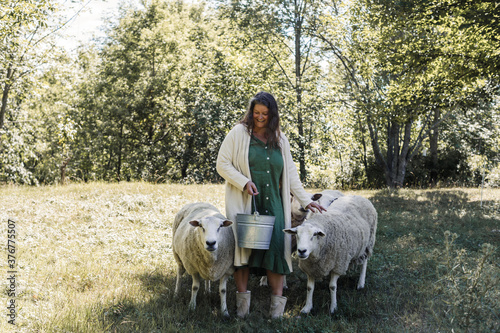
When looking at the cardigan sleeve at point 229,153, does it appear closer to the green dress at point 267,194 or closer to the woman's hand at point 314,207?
the green dress at point 267,194

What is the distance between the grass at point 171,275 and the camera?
394cm

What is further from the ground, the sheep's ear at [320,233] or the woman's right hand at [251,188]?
the woman's right hand at [251,188]

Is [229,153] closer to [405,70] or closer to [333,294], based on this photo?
[333,294]

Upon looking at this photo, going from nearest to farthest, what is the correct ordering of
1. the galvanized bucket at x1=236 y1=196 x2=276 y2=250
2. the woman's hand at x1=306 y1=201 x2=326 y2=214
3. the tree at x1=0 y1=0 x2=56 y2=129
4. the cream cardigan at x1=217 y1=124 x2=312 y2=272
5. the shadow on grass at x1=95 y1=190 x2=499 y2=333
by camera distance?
the galvanized bucket at x1=236 y1=196 x2=276 y2=250 → the shadow on grass at x1=95 y1=190 x2=499 y2=333 → the cream cardigan at x1=217 y1=124 x2=312 y2=272 → the woman's hand at x1=306 y1=201 x2=326 y2=214 → the tree at x1=0 y1=0 x2=56 y2=129

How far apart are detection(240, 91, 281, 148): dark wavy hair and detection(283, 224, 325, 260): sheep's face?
0.99 m

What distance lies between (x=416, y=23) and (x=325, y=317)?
388 inches

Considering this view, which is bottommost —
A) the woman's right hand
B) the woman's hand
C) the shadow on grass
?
the shadow on grass

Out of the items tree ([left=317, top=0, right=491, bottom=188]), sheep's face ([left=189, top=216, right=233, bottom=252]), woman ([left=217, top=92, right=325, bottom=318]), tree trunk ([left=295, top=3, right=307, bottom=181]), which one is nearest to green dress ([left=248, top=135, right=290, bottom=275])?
woman ([left=217, top=92, right=325, bottom=318])

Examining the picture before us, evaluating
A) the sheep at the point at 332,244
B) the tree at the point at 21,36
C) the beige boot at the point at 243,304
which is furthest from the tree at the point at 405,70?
the tree at the point at 21,36

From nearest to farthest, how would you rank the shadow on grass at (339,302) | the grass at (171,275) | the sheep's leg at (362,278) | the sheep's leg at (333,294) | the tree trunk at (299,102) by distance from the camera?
1. the grass at (171,275)
2. the shadow on grass at (339,302)
3. the sheep's leg at (333,294)
4. the sheep's leg at (362,278)
5. the tree trunk at (299,102)

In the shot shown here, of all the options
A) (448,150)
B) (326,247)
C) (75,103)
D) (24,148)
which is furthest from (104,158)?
(326,247)

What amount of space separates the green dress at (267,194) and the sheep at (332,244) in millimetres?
178

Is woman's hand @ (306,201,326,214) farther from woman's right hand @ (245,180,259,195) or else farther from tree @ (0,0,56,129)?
tree @ (0,0,56,129)

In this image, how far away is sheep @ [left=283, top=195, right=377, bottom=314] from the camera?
4691 millimetres
